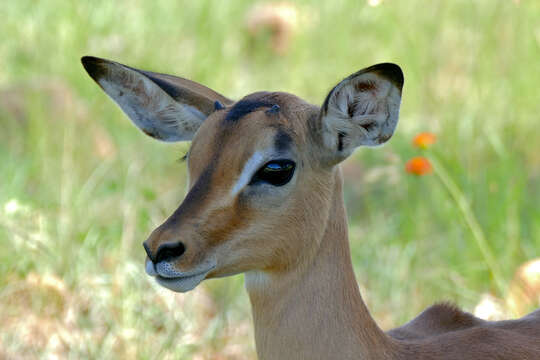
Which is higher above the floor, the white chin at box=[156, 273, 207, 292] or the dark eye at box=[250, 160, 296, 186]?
the dark eye at box=[250, 160, 296, 186]

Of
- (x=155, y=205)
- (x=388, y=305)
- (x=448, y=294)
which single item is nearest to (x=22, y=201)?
(x=155, y=205)

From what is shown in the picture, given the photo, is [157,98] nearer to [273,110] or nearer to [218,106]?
[218,106]

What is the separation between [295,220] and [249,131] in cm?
33

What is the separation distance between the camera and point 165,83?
321 centimetres

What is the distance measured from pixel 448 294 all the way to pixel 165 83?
256cm

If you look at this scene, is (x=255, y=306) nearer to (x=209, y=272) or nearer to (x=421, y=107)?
(x=209, y=272)

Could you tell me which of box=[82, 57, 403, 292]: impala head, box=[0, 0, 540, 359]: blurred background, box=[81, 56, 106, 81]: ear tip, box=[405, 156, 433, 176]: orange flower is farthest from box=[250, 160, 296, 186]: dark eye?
box=[405, 156, 433, 176]: orange flower

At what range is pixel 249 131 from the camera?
9.42 feet

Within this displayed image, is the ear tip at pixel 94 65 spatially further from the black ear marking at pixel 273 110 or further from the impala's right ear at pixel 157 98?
the black ear marking at pixel 273 110

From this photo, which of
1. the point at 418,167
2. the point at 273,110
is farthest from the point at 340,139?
the point at 418,167

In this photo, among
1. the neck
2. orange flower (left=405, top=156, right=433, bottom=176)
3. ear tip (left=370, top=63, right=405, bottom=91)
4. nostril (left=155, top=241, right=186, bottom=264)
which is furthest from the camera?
orange flower (left=405, top=156, right=433, bottom=176)

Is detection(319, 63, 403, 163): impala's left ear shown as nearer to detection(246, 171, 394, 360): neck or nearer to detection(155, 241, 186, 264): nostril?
detection(246, 171, 394, 360): neck

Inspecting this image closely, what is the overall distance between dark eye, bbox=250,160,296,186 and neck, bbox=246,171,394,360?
0.72ft

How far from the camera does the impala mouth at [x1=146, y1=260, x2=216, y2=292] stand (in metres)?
2.61
